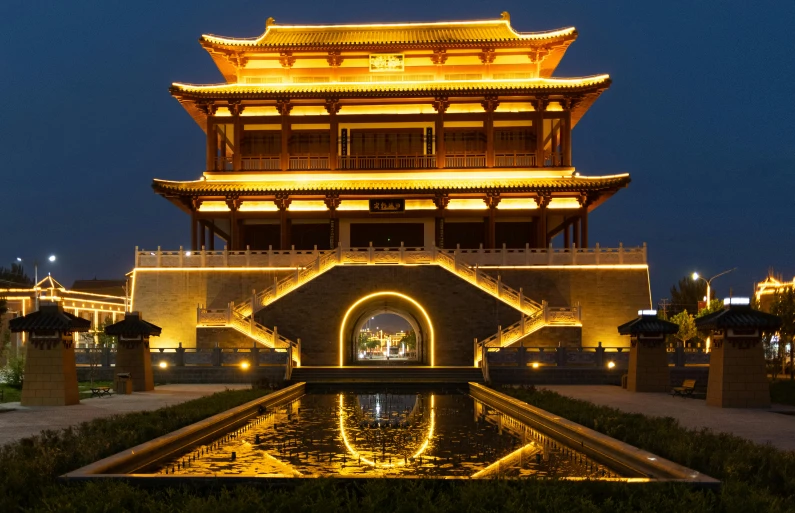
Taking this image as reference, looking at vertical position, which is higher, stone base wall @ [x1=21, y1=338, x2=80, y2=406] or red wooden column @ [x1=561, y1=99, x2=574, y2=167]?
red wooden column @ [x1=561, y1=99, x2=574, y2=167]

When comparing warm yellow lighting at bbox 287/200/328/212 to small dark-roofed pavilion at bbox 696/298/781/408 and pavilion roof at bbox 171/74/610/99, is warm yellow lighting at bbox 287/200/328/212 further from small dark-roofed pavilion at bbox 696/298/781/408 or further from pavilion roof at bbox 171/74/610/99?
small dark-roofed pavilion at bbox 696/298/781/408

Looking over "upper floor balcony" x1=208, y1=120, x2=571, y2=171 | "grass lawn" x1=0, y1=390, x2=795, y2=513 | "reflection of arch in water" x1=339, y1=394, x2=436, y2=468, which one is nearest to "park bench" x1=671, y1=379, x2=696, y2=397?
"reflection of arch in water" x1=339, y1=394, x2=436, y2=468

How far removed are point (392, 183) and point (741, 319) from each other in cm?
2117

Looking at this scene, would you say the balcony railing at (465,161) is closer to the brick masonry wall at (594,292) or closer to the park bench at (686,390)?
the brick masonry wall at (594,292)

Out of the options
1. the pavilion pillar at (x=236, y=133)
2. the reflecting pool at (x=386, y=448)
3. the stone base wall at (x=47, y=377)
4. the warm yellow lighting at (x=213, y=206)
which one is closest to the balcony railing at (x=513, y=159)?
the pavilion pillar at (x=236, y=133)

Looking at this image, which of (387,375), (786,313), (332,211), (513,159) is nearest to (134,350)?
(387,375)

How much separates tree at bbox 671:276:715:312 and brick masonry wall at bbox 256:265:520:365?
39.9 m

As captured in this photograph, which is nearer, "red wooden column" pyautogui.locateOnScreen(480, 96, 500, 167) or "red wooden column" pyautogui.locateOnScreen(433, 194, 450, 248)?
"red wooden column" pyautogui.locateOnScreen(433, 194, 450, 248)

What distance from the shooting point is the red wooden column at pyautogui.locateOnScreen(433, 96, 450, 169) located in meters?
36.9

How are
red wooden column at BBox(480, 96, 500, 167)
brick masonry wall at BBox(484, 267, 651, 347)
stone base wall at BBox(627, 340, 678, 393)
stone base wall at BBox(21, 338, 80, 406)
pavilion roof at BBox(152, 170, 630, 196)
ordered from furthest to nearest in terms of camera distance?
red wooden column at BBox(480, 96, 500, 167) < pavilion roof at BBox(152, 170, 630, 196) < brick masonry wall at BBox(484, 267, 651, 347) < stone base wall at BBox(627, 340, 678, 393) < stone base wall at BBox(21, 338, 80, 406)

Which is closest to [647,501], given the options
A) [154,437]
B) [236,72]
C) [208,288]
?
[154,437]

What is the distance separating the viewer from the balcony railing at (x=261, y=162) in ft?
125

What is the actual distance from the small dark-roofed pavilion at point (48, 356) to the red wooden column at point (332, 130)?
67.4 ft

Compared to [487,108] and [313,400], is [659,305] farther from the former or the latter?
[313,400]
